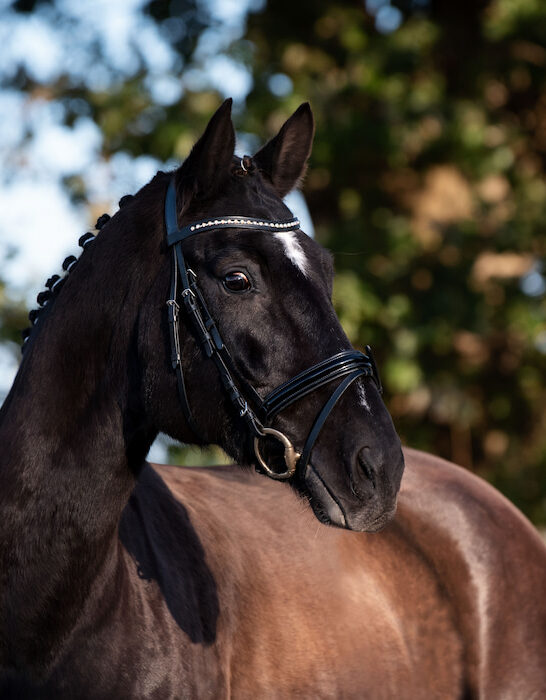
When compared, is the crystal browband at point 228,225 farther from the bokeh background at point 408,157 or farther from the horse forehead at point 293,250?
the bokeh background at point 408,157

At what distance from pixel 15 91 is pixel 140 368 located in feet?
33.7

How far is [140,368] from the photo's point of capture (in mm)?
2686

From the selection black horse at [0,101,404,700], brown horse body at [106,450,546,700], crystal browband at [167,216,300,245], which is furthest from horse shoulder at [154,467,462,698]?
crystal browband at [167,216,300,245]

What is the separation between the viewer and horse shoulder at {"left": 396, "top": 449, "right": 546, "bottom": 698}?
4148mm

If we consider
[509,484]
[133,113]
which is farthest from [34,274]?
[509,484]

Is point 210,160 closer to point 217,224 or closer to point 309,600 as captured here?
point 217,224

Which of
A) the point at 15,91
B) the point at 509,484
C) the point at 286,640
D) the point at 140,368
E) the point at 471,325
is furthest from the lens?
the point at 15,91

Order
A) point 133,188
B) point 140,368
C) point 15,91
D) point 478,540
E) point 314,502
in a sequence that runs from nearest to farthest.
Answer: point 314,502, point 140,368, point 133,188, point 478,540, point 15,91

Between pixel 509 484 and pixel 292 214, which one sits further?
pixel 509 484

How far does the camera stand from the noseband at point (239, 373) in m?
2.48

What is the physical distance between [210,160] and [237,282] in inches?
15.9

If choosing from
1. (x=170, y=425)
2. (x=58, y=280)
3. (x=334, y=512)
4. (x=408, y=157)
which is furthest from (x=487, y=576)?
(x=408, y=157)

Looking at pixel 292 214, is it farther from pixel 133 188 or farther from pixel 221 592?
pixel 221 592

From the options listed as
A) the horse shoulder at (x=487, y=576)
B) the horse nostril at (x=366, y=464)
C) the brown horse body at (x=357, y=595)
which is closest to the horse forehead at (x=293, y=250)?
the horse nostril at (x=366, y=464)
